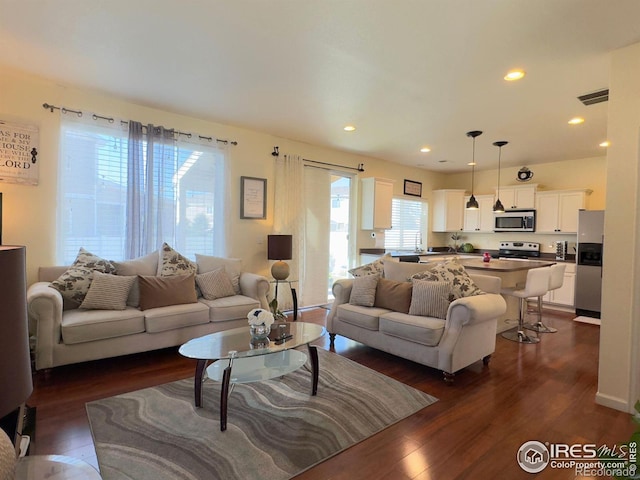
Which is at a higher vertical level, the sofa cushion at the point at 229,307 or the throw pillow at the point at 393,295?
the throw pillow at the point at 393,295

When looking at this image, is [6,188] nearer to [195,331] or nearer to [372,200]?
[195,331]

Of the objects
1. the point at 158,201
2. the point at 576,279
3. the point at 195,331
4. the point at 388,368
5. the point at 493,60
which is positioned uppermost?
the point at 493,60

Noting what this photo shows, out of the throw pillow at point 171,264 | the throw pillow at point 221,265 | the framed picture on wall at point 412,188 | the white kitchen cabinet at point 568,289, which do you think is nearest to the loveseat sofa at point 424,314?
the throw pillow at point 221,265

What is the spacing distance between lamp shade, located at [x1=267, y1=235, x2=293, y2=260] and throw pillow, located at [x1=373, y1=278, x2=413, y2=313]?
5.14 feet

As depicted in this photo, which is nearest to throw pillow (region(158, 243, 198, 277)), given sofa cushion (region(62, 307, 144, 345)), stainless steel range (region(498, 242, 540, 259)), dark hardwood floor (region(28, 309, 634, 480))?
sofa cushion (region(62, 307, 144, 345))

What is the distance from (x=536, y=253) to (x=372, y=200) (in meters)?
3.44

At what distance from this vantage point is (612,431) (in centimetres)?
231

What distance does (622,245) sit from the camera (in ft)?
8.43

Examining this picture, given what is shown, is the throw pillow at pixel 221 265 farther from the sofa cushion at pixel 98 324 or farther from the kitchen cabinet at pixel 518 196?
the kitchen cabinet at pixel 518 196

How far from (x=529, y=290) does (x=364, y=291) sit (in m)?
2.06

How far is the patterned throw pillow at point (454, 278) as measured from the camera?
336cm

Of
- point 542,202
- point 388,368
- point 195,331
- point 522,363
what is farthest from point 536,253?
point 195,331

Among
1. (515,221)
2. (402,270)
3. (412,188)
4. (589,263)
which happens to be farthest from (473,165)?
(402,270)

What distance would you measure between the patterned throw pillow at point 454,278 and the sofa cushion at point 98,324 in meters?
2.80
